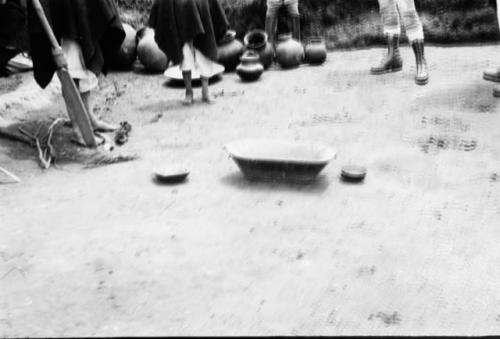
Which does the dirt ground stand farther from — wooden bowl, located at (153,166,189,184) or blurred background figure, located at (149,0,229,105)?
blurred background figure, located at (149,0,229,105)

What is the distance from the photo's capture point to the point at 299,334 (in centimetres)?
262

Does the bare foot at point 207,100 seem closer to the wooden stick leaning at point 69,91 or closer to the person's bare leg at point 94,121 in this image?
the person's bare leg at point 94,121

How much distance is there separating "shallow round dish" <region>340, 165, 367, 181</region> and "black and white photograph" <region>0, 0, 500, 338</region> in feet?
0.05

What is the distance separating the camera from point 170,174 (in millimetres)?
4426

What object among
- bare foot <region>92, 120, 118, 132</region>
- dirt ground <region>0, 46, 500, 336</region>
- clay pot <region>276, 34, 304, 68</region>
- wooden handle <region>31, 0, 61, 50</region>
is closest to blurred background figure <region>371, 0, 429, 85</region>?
dirt ground <region>0, 46, 500, 336</region>

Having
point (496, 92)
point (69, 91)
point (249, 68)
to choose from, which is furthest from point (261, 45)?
point (69, 91)

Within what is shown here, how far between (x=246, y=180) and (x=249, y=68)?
3.25m

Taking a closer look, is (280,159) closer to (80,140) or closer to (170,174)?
(170,174)

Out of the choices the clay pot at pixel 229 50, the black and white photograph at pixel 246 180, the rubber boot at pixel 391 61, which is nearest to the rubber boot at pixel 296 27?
the black and white photograph at pixel 246 180

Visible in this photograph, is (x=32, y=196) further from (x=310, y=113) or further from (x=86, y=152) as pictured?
(x=310, y=113)

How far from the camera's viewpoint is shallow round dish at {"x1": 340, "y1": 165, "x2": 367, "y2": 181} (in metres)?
4.26

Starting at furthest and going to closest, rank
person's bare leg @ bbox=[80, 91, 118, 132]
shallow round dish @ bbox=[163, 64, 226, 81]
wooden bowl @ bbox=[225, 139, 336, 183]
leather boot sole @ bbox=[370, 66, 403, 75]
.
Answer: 1. shallow round dish @ bbox=[163, 64, 226, 81]
2. leather boot sole @ bbox=[370, 66, 403, 75]
3. person's bare leg @ bbox=[80, 91, 118, 132]
4. wooden bowl @ bbox=[225, 139, 336, 183]

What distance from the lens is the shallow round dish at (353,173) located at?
4258 mm

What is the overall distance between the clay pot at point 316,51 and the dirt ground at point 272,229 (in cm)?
Result: 166
